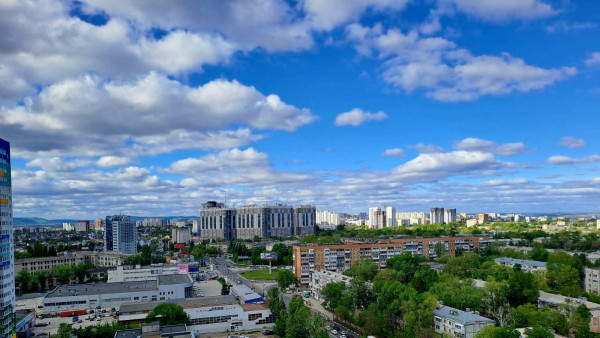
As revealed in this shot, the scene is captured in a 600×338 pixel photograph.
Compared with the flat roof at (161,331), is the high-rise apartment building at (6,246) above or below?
above

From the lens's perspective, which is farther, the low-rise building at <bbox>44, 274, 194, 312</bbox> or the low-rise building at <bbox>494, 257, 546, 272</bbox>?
the low-rise building at <bbox>494, 257, 546, 272</bbox>

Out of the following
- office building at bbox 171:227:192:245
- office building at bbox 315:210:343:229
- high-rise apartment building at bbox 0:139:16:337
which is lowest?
office building at bbox 315:210:343:229

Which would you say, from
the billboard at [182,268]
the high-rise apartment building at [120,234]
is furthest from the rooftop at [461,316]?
the high-rise apartment building at [120,234]

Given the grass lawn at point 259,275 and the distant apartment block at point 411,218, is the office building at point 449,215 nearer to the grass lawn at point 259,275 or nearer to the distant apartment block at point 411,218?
the distant apartment block at point 411,218

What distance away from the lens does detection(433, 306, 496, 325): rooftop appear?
49.3 ft

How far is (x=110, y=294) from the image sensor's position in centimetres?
2328

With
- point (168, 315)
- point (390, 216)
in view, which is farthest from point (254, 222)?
point (168, 315)

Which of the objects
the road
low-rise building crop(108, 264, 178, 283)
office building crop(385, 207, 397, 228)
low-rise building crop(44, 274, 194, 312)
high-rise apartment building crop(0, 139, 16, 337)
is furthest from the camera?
office building crop(385, 207, 397, 228)

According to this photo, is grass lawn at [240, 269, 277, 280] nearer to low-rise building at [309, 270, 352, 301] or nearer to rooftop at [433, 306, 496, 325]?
low-rise building at [309, 270, 352, 301]

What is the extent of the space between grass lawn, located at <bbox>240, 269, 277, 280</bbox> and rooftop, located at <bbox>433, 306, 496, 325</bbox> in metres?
17.2

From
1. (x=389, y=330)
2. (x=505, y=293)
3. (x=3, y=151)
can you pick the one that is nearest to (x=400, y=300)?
(x=389, y=330)

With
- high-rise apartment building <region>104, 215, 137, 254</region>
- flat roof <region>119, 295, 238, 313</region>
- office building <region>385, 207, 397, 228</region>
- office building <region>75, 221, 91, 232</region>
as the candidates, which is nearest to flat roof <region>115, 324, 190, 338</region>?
flat roof <region>119, 295, 238, 313</region>

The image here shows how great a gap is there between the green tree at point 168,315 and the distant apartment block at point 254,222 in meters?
45.4

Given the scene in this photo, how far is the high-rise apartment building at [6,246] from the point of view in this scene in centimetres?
1362
